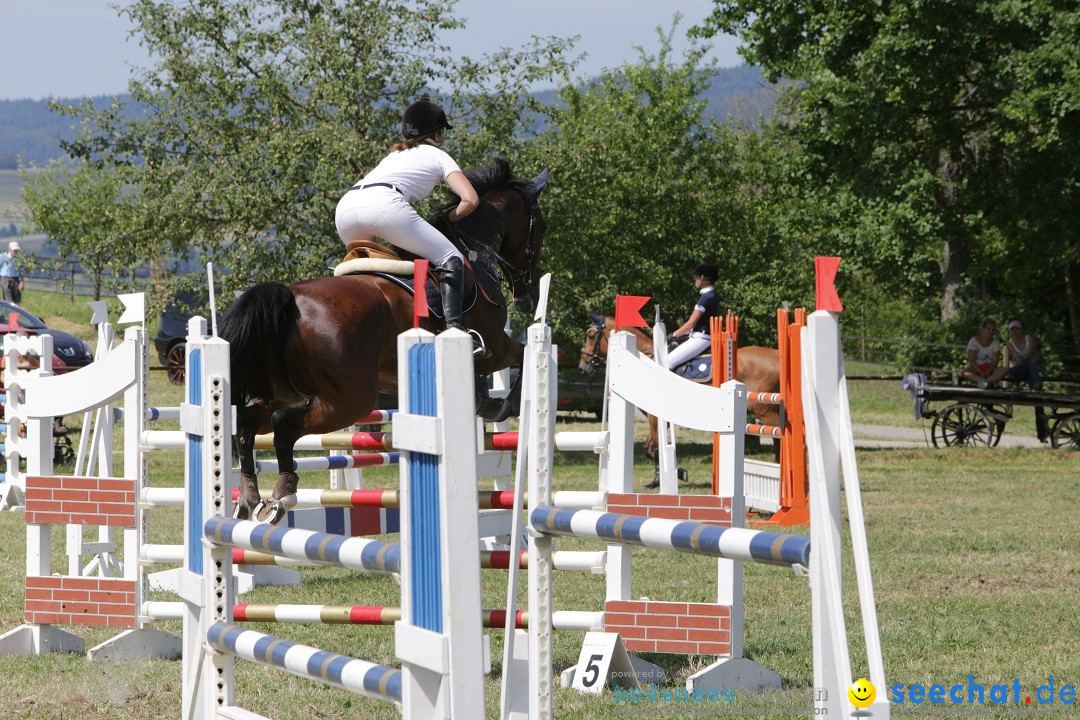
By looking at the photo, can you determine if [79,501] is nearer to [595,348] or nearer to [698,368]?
[698,368]

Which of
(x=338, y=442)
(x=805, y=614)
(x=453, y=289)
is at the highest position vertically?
(x=453, y=289)

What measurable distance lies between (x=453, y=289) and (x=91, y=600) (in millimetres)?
2201

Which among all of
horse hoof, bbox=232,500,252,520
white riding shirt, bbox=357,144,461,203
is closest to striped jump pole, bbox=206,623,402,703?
horse hoof, bbox=232,500,252,520

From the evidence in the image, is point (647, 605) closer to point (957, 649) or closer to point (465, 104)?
point (957, 649)

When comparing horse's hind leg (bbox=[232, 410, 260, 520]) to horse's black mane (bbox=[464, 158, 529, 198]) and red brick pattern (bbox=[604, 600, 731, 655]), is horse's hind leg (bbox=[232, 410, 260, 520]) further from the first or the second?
Result: horse's black mane (bbox=[464, 158, 529, 198])

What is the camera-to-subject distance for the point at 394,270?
20.4 feet

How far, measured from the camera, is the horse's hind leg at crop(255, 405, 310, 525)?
17.1ft

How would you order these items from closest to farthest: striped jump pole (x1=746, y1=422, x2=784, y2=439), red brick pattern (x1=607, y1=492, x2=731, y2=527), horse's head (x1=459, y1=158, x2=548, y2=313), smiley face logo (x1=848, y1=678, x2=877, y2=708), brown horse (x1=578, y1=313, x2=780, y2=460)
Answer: smiley face logo (x1=848, y1=678, x2=877, y2=708), red brick pattern (x1=607, y1=492, x2=731, y2=527), horse's head (x1=459, y1=158, x2=548, y2=313), striped jump pole (x1=746, y1=422, x2=784, y2=439), brown horse (x1=578, y1=313, x2=780, y2=460)

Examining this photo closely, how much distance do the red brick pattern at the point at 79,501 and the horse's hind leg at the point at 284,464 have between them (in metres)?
0.58

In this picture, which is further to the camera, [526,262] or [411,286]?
[526,262]

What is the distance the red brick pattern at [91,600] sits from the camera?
5.16 m

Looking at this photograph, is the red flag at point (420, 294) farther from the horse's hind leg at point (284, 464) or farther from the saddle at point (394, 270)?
the saddle at point (394, 270)

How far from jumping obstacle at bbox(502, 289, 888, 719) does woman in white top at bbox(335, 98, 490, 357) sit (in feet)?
4.38

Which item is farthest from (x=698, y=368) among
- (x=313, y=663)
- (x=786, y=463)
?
(x=313, y=663)
